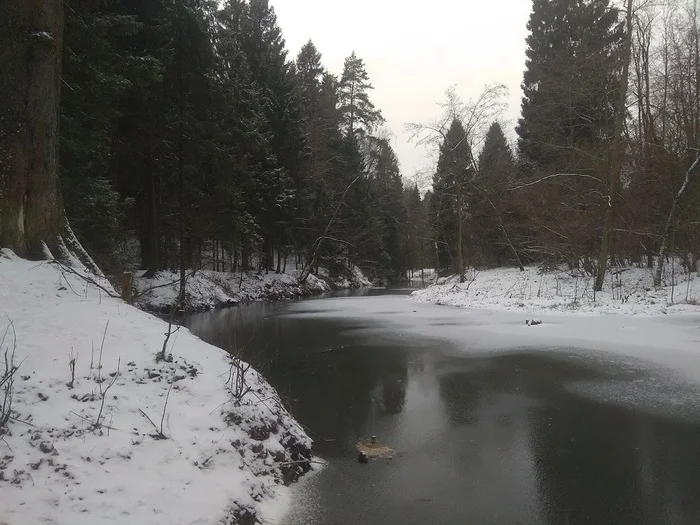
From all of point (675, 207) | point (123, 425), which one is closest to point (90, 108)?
point (123, 425)

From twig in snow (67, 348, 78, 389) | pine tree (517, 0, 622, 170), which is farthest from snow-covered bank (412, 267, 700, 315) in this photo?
twig in snow (67, 348, 78, 389)

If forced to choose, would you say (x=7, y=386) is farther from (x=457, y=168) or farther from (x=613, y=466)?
(x=457, y=168)

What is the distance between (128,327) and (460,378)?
558 centimetres

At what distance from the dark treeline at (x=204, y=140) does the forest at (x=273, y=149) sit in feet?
0.29

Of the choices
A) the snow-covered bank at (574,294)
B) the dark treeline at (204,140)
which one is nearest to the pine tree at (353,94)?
the dark treeline at (204,140)

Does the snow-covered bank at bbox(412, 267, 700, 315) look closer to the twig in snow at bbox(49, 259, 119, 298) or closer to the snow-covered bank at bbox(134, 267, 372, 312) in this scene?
the snow-covered bank at bbox(134, 267, 372, 312)

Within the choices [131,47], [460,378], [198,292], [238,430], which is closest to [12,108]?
[238,430]

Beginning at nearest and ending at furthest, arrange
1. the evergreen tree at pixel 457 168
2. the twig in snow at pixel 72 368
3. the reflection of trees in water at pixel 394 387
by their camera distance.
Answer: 1. the twig in snow at pixel 72 368
2. the reflection of trees in water at pixel 394 387
3. the evergreen tree at pixel 457 168

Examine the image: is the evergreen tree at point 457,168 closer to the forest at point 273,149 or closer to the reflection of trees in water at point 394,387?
the forest at point 273,149

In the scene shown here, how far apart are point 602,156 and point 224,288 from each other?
752 inches

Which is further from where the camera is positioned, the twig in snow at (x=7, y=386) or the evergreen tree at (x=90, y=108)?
the evergreen tree at (x=90, y=108)

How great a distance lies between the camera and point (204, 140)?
2041 cm

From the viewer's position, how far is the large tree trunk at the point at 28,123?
6328 mm

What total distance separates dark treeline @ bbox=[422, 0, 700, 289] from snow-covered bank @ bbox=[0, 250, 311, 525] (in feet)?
52.3
